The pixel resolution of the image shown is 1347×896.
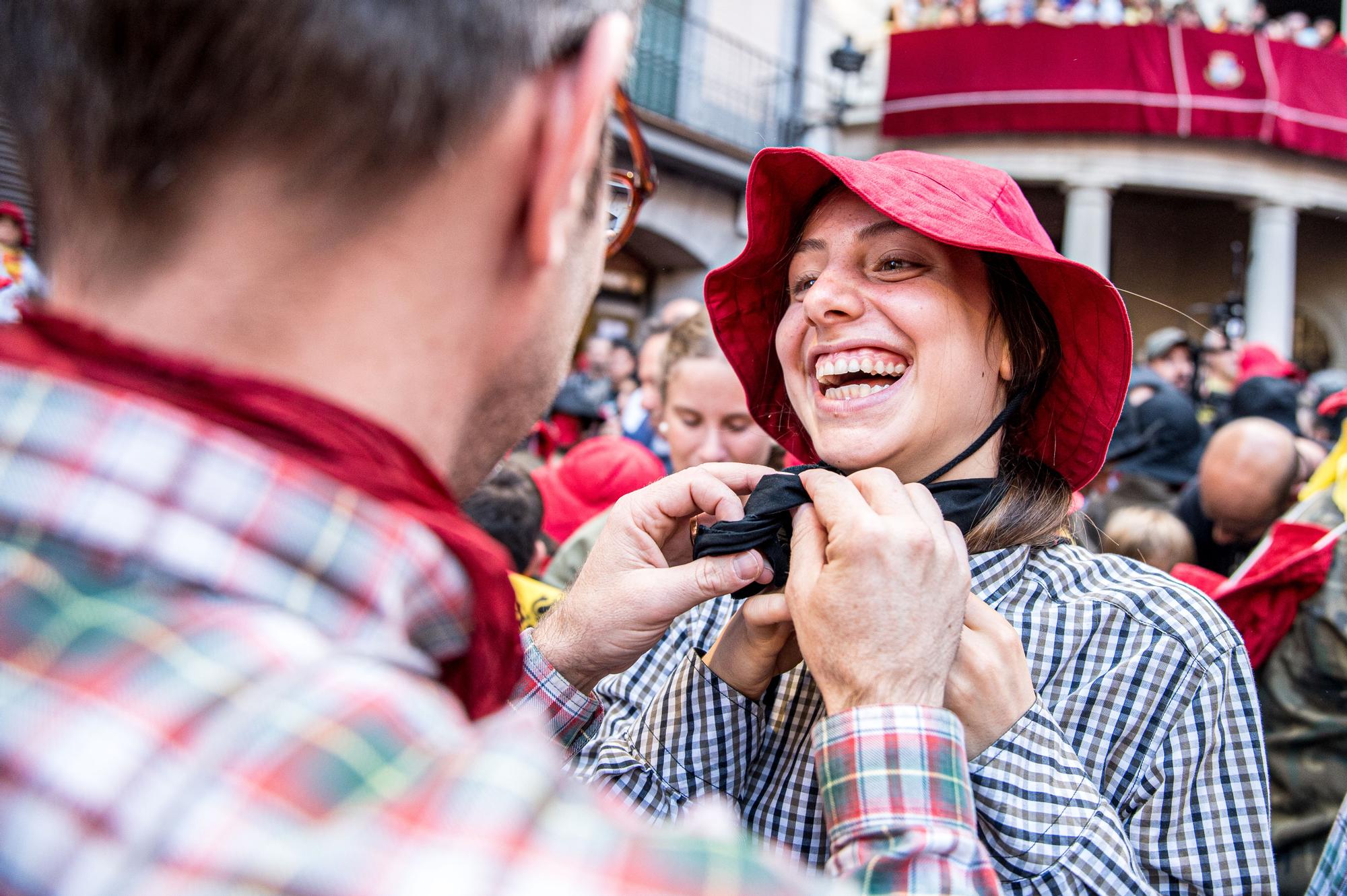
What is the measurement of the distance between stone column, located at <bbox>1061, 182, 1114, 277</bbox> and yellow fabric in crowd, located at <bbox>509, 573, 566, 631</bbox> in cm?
1072

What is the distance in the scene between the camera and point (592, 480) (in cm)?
356

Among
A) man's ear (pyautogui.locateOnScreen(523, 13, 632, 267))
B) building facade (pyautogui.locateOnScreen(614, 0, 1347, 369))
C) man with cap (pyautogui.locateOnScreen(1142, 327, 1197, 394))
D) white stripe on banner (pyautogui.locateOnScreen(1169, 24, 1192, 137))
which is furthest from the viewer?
building facade (pyautogui.locateOnScreen(614, 0, 1347, 369))

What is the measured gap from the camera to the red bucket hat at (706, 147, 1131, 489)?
146 centimetres

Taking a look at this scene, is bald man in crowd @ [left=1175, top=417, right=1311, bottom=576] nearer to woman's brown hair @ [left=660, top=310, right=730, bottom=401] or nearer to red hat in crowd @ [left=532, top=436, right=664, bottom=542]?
woman's brown hair @ [left=660, top=310, right=730, bottom=401]

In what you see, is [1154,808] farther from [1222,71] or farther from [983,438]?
[1222,71]

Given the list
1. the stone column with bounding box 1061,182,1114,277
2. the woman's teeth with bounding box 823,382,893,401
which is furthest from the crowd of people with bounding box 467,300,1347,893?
the stone column with bounding box 1061,182,1114,277

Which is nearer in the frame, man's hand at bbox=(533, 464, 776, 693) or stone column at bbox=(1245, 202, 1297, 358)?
man's hand at bbox=(533, 464, 776, 693)

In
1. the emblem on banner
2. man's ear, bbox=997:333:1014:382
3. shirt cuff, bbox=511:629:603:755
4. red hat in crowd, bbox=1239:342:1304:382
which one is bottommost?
shirt cuff, bbox=511:629:603:755

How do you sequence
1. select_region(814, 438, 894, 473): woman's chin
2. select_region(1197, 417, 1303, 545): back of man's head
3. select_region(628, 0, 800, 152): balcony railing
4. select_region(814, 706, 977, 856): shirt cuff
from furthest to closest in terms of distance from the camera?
1. select_region(628, 0, 800, 152): balcony railing
2. select_region(1197, 417, 1303, 545): back of man's head
3. select_region(814, 438, 894, 473): woman's chin
4. select_region(814, 706, 977, 856): shirt cuff

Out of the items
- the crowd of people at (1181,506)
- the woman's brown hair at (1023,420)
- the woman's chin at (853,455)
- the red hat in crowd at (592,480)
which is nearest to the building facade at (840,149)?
the crowd of people at (1181,506)

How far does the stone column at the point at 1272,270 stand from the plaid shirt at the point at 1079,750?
41.7 feet

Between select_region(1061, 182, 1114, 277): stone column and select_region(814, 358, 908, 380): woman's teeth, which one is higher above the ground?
select_region(1061, 182, 1114, 277): stone column

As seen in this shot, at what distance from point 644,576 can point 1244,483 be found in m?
2.88

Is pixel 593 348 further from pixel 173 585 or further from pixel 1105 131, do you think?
pixel 173 585
